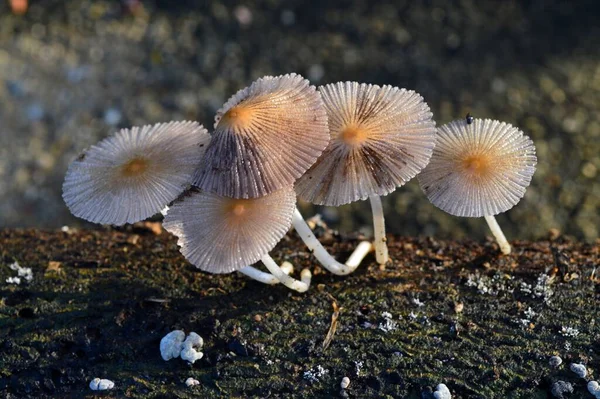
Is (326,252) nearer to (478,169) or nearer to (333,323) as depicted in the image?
(333,323)

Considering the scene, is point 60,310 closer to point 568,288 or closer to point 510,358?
point 510,358

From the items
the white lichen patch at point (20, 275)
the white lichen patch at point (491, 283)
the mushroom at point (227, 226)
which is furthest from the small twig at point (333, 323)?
the white lichen patch at point (20, 275)

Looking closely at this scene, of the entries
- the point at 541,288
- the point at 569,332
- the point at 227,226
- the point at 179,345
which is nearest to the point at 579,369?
the point at 569,332

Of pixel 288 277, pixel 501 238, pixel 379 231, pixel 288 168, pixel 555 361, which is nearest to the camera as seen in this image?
pixel 288 168

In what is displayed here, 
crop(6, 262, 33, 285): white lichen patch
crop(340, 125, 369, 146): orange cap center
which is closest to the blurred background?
crop(6, 262, 33, 285): white lichen patch

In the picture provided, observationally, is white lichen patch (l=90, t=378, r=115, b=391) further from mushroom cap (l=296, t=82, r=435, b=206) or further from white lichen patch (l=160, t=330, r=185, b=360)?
mushroom cap (l=296, t=82, r=435, b=206)

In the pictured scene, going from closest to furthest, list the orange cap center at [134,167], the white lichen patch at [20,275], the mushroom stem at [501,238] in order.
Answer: the orange cap center at [134,167] → the mushroom stem at [501,238] → the white lichen patch at [20,275]

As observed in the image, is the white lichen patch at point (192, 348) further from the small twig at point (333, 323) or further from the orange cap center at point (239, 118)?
the orange cap center at point (239, 118)
